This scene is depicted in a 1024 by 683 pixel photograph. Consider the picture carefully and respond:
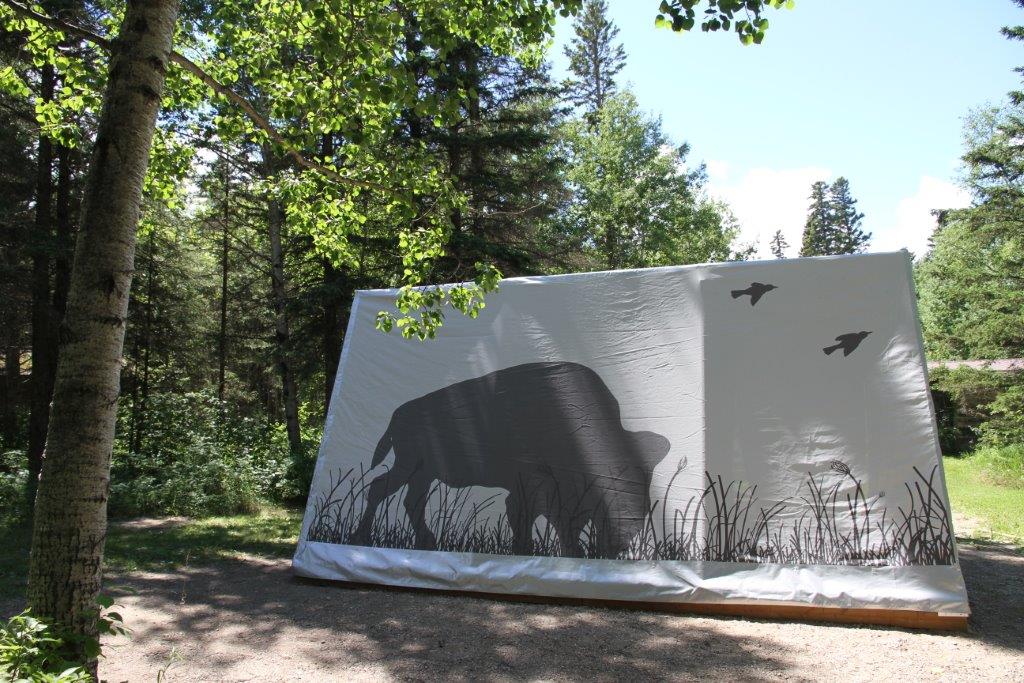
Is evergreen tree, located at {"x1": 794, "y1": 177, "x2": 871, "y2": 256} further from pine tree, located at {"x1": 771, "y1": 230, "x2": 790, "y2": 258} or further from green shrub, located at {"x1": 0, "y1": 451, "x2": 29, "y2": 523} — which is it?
green shrub, located at {"x1": 0, "y1": 451, "x2": 29, "y2": 523}

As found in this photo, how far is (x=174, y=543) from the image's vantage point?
24.7 ft

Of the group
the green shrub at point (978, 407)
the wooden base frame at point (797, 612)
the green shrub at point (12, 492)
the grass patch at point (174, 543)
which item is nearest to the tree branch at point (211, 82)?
the wooden base frame at point (797, 612)

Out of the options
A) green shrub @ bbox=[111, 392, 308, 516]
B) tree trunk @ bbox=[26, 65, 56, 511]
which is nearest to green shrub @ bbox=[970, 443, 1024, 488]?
green shrub @ bbox=[111, 392, 308, 516]

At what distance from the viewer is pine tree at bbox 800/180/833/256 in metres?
48.1

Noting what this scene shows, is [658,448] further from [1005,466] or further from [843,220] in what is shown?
[843,220]

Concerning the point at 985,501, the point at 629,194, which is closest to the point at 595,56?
the point at 629,194

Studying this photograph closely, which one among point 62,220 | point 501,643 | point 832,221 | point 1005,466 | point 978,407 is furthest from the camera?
point 832,221

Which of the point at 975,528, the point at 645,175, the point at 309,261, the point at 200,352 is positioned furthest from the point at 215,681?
the point at 645,175

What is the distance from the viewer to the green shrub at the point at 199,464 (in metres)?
10.0

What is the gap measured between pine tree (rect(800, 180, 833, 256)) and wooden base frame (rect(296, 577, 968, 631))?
156 feet

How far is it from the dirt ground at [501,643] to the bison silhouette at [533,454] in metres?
0.61

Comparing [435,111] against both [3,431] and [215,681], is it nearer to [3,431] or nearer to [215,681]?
[215,681]

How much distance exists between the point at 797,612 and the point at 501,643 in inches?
76.8

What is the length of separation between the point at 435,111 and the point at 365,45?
1.78 feet
